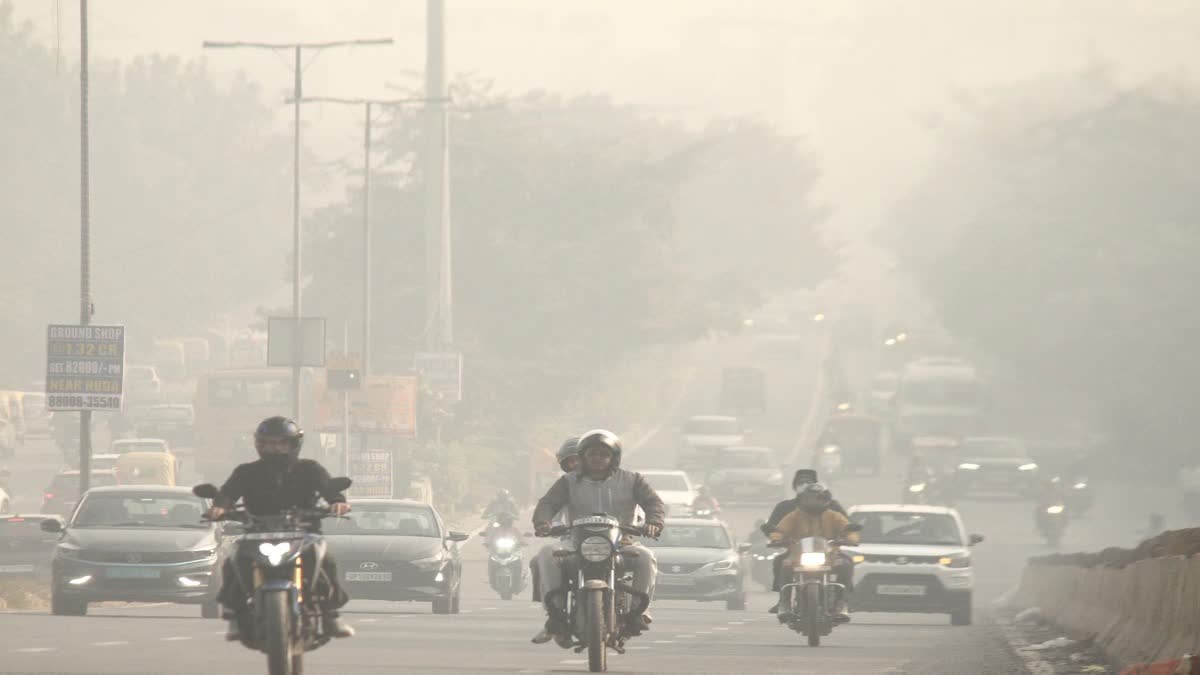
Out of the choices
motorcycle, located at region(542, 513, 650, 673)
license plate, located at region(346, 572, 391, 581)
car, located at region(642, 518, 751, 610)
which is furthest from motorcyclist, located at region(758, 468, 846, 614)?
car, located at region(642, 518, 751, 610)

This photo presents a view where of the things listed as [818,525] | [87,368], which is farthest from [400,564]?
[818,525]

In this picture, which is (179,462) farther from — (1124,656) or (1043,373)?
(1124,656)

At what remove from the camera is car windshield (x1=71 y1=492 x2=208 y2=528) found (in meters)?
28.8

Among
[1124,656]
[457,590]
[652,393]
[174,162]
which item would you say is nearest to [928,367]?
[652,393]

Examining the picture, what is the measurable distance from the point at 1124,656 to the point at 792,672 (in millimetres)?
2570

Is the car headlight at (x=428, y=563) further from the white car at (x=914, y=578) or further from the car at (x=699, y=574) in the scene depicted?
the car at (x=699, y=574)

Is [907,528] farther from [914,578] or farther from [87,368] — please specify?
[87,368]

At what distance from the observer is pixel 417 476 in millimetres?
68188

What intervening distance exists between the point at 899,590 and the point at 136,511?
909 cm

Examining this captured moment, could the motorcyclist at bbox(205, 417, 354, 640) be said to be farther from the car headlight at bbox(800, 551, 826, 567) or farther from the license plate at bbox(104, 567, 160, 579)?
the license plate at bbox(104, 567, 160, 579)

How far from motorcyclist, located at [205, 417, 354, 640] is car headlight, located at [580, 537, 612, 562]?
2916mm

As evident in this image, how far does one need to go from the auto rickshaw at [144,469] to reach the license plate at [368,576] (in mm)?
36781

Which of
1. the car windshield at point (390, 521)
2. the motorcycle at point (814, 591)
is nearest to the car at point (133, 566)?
the car windshield at point (390, 521)

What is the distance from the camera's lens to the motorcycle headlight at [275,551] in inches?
554
